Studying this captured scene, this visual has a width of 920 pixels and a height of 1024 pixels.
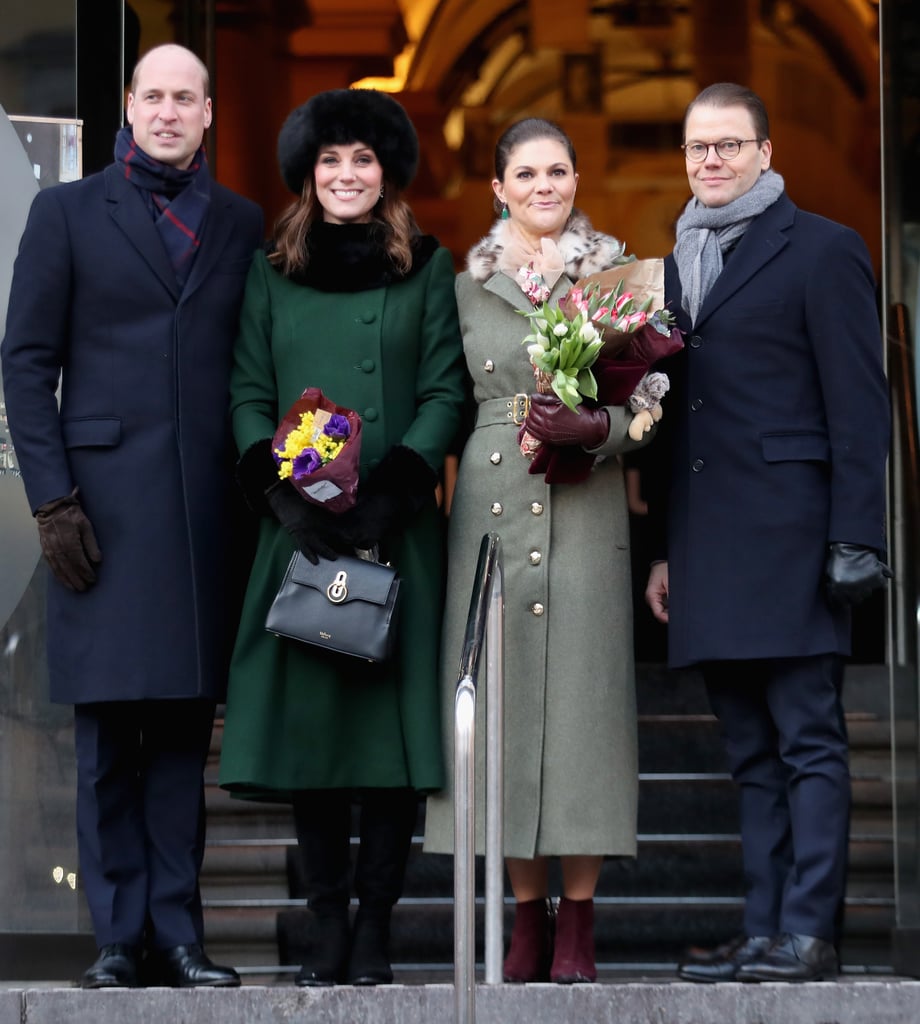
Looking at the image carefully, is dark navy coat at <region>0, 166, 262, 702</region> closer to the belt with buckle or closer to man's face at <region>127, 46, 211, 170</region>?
man's face at <region>127, 46, 211, 170</region>

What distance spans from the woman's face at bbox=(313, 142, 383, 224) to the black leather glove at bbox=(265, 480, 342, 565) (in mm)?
729

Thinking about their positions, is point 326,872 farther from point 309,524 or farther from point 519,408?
point 519,408

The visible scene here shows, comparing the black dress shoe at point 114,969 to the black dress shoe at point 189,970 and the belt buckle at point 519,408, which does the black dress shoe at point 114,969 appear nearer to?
the black dress shoe at point 189,970

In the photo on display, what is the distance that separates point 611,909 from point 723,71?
5.08 m

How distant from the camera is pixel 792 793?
4727 millimetres

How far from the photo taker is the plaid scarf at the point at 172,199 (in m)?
5.02

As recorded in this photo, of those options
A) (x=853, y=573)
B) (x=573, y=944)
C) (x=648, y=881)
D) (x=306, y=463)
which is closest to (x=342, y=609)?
(x=306, y=463)

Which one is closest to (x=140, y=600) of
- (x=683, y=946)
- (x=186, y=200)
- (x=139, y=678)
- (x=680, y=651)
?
(x=139, y=678)

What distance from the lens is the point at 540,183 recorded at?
493 cm

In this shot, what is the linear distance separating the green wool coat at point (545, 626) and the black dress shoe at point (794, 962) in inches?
16.8

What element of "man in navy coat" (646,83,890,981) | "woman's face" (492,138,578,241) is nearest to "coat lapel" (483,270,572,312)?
"woman's face" (492,138,578,241)

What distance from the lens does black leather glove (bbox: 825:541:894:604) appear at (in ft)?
15.3

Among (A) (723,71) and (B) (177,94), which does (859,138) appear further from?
(B) (177,94)

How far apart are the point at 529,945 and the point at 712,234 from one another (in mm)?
1789
